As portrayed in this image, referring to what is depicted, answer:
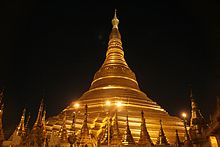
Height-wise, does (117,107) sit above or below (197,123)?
above

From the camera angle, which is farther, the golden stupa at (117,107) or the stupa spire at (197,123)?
the golden stupa at (117,107)

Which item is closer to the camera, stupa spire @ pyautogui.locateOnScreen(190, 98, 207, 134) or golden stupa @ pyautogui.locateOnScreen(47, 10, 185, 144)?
stupa spire @ pyautogui.locateOnScreen(190, 98, 207, 134)

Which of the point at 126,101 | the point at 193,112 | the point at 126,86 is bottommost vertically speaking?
the point at 193,112

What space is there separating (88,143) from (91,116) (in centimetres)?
1043

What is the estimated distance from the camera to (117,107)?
25.1m

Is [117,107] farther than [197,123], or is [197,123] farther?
[117,107]

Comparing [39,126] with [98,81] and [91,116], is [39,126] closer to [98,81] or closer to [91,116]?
[91,116]

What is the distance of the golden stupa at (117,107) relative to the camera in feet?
78.6

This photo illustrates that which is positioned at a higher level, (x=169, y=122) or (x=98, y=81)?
(x=98, y=81)

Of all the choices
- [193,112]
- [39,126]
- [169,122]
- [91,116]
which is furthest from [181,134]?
[39,126]

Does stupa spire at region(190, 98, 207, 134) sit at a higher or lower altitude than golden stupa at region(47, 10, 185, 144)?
lower

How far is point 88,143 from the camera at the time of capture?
15.1 meters

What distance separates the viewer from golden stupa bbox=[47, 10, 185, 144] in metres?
24.0

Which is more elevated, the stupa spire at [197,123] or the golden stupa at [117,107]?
the golden stupa at [117,107]
